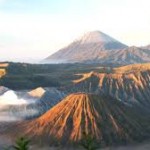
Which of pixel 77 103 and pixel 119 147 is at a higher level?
pixel 77 103

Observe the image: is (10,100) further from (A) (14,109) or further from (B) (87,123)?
(B) (87,123)

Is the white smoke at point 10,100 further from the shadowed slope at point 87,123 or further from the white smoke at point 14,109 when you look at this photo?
the shadowed slope at point 87,123

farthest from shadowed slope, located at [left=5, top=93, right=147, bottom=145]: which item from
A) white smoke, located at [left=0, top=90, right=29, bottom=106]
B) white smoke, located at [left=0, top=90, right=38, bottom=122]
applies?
white smoke, located at [left=0, top=90, right=29, bottom=106]

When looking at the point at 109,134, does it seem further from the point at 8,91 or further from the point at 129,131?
the point at 8,91

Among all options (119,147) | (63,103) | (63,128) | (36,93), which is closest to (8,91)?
(36,93)

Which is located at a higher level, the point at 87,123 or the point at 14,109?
the point at 87,123

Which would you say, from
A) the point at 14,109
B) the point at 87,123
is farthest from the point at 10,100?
the point at 87,123
